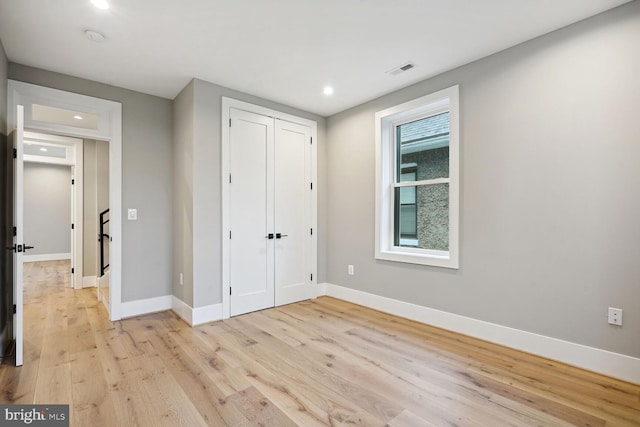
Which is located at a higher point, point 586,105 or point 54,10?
point 54,10

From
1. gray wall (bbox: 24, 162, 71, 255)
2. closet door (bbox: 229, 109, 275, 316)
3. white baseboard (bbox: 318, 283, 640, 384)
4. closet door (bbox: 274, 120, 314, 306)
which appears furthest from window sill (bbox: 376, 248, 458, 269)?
gray wall (bbox: 24, 162, 71, 255)

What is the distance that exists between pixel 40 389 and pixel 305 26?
327cm

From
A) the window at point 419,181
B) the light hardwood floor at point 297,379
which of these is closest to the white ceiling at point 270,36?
the window at point 419,181

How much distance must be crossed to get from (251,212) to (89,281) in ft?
11.4

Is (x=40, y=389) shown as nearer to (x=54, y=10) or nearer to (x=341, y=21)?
(x=54, y=10)

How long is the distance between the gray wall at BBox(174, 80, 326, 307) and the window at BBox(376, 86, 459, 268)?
1979mm

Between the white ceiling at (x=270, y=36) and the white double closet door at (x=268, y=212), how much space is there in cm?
74

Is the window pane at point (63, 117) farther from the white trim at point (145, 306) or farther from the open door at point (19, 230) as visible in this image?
the white trim at point (145, 306)

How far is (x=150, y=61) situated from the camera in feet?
9.56

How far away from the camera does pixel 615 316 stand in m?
2.17

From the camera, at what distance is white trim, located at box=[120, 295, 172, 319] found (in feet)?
11.5

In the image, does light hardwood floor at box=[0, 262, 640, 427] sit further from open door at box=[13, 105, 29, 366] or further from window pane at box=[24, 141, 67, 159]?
window pane at box=[24, 141, 67, 159]

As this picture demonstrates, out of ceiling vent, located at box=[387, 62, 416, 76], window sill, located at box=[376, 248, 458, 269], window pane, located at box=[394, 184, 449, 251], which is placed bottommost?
window sill, located at box=[376, 248, 458, 269]

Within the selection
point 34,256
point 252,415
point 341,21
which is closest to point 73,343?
point 252,415
